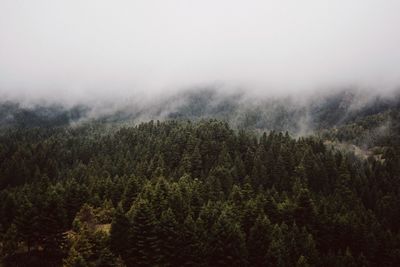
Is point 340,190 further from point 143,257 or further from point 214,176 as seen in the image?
point 143,257

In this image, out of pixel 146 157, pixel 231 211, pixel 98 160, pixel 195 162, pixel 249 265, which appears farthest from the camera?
pixel 98 160

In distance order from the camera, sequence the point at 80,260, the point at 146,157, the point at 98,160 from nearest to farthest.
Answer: the point at 80,260 → the point at 146,157 → the point at 98,160

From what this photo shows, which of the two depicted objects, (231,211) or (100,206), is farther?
(100,206)

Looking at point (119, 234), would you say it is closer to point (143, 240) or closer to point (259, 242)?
point (143, 240)

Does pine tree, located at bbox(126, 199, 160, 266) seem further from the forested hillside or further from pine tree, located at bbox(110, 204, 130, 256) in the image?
pine tree, located at bbox(110, 204, 130, 256)

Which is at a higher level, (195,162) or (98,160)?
(98,160)

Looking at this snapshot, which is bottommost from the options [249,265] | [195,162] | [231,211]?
[249,265]

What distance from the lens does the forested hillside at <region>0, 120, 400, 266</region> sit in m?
66.4

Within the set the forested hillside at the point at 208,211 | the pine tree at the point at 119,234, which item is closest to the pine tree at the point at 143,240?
the forested hillside at the point at 208,211

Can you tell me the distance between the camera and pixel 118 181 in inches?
4026

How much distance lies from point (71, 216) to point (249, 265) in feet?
133

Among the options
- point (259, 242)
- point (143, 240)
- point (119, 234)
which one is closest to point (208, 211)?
point (259, 242)

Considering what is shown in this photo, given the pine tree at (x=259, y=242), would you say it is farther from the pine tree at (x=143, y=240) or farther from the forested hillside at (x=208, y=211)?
the pine tree at (x=143, y=240)

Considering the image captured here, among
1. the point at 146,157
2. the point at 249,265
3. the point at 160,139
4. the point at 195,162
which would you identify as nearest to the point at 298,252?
the point at 249,265
